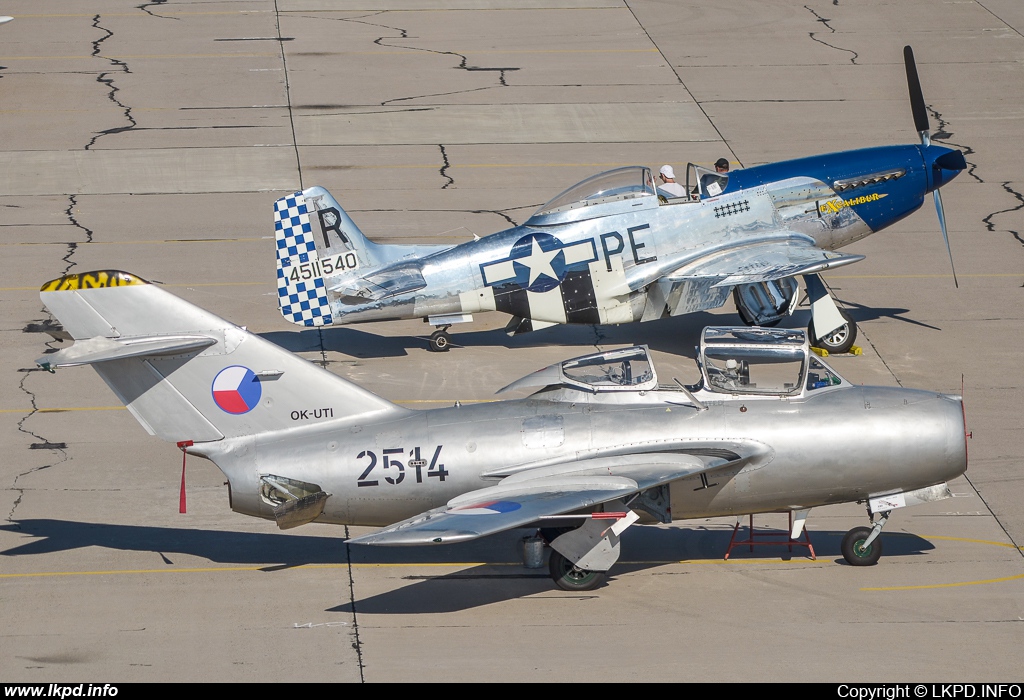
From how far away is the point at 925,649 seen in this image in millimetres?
12023

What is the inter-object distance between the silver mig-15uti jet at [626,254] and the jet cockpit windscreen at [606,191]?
A: 0.02 meters

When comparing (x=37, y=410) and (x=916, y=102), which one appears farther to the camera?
(x=916, y=102)

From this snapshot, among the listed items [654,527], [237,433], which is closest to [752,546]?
[654,527]

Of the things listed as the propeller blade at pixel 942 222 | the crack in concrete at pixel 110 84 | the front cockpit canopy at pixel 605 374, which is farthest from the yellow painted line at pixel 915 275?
the crack in concrete at pixel 110 84

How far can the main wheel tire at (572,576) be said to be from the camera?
43.1 feet

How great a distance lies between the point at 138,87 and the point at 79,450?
17.7 metres

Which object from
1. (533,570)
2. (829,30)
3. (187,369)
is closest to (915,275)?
(533,570)

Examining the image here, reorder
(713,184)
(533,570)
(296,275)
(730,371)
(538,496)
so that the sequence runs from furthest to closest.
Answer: (713,184) < (296,275) < (533,570) < (730,371) < (538,496)

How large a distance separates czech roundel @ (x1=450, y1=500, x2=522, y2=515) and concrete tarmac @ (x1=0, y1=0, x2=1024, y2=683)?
3.87 ft

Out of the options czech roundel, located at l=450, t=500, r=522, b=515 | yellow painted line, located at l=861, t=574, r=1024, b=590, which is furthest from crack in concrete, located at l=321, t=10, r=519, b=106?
yellow painted line, located at l=861, t=574, r=1024, b=590

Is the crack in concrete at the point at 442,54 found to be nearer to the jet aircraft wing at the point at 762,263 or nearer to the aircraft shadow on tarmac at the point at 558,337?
the aircraft shadow on tarmac at the point at 558,337

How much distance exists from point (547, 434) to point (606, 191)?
23.8 feet

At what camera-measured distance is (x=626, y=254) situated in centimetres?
1942

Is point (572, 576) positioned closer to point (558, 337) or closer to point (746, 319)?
point (558, 337)
